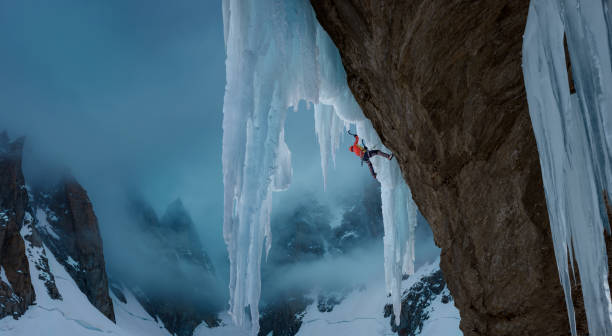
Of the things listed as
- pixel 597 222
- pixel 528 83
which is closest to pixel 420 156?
pixel 528 83

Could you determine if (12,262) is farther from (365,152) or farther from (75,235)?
(365,152)

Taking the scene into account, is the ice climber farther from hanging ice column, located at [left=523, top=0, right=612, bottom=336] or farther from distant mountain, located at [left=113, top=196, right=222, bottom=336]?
distant mountain, located at [left=113, top=196, right=222, bottom=336]

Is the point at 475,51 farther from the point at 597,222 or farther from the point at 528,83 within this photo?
the point at 597,222

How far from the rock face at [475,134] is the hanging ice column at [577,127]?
91 cm

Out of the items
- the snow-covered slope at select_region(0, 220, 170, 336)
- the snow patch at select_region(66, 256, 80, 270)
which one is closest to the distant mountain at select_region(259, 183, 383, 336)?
the snow patch at select_region(66, 256, 80, 270)

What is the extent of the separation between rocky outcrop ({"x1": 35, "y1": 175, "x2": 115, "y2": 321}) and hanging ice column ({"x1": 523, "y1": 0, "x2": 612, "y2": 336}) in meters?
82.2

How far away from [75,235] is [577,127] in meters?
93.6

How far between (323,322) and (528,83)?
10225 centimetres

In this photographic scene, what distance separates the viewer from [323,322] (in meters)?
98.2

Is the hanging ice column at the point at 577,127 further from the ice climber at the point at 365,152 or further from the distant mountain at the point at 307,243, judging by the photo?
the distant mountain at the point at 307,243

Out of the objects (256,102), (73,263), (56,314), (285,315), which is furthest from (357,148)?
(285,315)

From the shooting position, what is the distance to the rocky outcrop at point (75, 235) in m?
73.9

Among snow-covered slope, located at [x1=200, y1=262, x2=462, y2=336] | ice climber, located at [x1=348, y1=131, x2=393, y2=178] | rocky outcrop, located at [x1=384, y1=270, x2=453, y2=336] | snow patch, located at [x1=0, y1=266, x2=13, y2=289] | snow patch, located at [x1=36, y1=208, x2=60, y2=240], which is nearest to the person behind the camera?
ice climber, located at [x1=348, y1=131, x2=393, y2=178]

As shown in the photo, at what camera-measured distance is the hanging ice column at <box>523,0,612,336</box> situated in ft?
8.13
